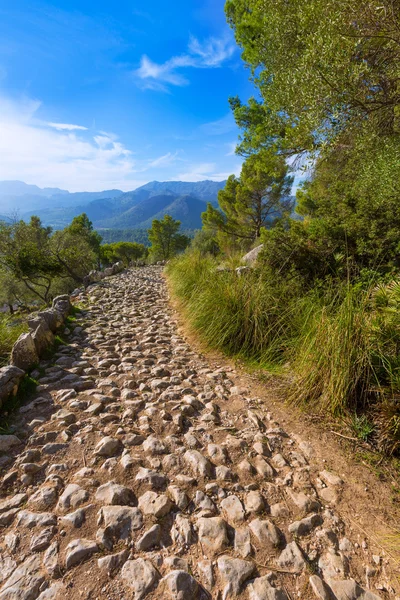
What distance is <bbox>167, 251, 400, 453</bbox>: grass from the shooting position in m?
2.69

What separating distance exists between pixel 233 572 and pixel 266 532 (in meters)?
0.36

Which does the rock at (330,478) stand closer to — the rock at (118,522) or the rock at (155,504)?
the rock at (155,504)

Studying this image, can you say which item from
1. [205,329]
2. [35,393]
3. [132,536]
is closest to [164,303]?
[205,329]

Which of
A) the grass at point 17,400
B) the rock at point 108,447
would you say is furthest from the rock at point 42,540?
the grass at point 17,400

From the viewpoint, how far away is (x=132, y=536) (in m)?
1.74

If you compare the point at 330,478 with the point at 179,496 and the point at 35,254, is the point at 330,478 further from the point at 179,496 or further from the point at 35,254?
the point at 35,254

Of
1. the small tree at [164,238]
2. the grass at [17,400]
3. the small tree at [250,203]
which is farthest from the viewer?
the small tree at [164,238]

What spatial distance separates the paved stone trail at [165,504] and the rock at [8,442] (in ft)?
0.03

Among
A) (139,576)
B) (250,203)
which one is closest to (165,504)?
(139,576)

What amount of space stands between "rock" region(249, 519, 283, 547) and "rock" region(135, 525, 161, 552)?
2.22 feet

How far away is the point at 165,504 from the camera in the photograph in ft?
6.43

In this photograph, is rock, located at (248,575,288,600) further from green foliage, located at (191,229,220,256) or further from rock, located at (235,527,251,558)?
green foliage, located at (191,229,220,256)

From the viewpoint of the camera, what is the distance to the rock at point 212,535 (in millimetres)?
1689

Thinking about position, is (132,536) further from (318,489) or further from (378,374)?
(378,374)
